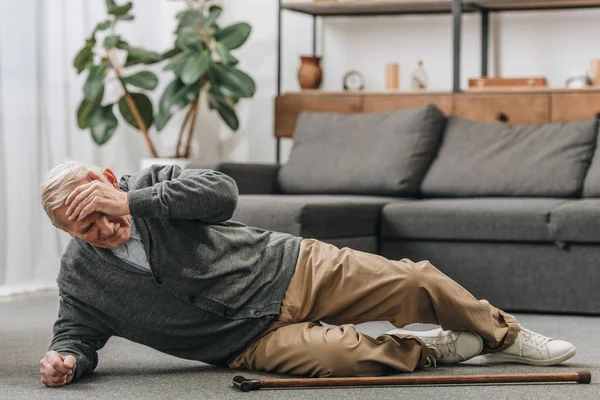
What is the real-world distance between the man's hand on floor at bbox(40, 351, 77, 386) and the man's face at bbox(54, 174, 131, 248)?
0.83 ft

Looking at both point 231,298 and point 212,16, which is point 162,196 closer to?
point 231,298

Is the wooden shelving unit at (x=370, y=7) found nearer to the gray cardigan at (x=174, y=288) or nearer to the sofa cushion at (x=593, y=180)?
the sofa cushion at (x=593, y=180)

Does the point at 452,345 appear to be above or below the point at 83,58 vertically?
below

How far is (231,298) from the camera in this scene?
2271mm

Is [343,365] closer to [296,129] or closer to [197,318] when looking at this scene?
[197,318]

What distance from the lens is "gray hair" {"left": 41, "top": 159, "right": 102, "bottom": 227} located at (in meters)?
2.03

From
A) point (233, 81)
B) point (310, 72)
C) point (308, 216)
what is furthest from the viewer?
point (310, 72)

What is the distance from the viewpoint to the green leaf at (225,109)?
5086 mm

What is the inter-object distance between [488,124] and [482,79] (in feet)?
1.43

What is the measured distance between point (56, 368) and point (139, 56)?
9.42ft

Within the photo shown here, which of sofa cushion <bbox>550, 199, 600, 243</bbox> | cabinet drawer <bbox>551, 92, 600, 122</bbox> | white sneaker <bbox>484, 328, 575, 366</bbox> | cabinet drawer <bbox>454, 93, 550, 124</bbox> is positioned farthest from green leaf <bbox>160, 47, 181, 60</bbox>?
white sneaker <bbox>484, 328, 575, 366</bbox>

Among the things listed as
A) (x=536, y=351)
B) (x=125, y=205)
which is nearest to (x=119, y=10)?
(x=125, y=205)

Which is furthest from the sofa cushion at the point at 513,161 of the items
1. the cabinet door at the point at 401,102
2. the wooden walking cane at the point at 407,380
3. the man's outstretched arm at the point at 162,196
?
the man's outstretched arm at the point at 162,196

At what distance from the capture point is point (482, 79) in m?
4.74
